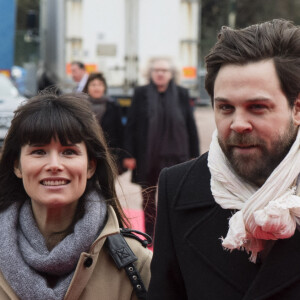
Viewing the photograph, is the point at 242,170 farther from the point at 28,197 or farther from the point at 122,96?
the point at 122,96

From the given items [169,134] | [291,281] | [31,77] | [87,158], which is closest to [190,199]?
[291,281]

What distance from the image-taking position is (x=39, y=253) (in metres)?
3.26

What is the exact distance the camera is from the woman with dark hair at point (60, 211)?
3.18 metres

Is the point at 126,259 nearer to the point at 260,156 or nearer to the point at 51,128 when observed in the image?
the point at 51,128

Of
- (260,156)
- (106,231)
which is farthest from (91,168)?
(260,156)

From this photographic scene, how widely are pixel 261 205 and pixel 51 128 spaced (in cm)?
112

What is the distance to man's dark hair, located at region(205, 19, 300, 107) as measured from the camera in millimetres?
2584

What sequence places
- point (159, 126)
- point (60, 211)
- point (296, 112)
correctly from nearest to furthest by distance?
1. point (296, 112)
2. point (60, 211)
3. point (159, 126)

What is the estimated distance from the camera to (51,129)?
3.32 meters

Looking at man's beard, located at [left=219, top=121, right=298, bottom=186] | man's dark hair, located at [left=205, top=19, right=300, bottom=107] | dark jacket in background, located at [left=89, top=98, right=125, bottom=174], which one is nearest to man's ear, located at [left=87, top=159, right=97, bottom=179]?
man's dark hair, located at [left=205, top=19, right=300, bottom=107]

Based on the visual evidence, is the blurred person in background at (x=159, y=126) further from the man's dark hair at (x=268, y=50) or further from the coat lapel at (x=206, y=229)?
the man's dark hair at (x=268, y=50)

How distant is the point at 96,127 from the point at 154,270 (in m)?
0.84

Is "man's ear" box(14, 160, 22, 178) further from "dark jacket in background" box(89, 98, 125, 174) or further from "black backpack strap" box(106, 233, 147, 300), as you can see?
"dark jacket in background" box(89, 98, 125, 174)

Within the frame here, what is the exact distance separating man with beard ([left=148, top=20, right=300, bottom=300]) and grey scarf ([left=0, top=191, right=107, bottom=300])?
542 millimetres
